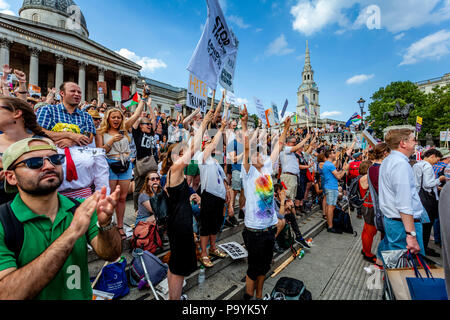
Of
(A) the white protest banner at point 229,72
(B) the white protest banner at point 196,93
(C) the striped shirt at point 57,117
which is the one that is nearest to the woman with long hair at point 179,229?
(C) the striped shirt at point 57,117

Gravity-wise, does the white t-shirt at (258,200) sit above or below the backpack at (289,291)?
above

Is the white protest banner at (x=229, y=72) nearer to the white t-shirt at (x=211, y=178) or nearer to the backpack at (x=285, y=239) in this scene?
the white t-shirt at (x=211, y=178)

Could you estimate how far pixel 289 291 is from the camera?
2.80 meters

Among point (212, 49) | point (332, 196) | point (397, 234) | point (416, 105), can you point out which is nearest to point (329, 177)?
point (332, 196)

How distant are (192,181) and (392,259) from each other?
3.52 metres

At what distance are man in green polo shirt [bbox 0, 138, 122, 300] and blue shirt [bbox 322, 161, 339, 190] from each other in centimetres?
568

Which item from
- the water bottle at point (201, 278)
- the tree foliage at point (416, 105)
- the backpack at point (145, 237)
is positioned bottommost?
the water bottle at point (201, 278)

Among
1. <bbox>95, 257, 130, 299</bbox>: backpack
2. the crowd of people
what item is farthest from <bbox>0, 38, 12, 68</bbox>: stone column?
<bbox>95, 257, 130, 299</bbox>: backpack

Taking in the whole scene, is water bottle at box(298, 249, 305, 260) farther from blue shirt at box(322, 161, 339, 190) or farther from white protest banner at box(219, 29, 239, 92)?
white protest banner at box(219, 29, 239, 92)

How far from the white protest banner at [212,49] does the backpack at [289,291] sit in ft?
11.5

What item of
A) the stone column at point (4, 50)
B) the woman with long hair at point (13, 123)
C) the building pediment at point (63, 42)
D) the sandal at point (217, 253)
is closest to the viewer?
the woman with long hair at point (13, 123)

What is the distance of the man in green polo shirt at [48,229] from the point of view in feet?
3.64
